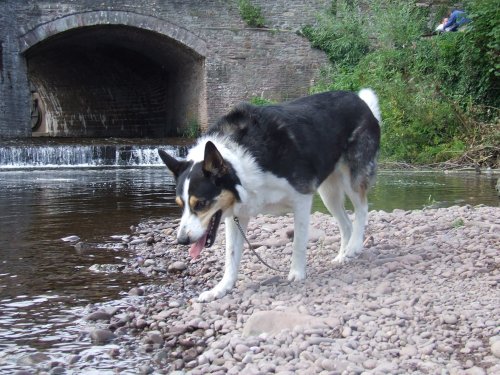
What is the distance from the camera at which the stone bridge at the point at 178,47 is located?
67.9 feet

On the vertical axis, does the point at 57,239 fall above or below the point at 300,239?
below

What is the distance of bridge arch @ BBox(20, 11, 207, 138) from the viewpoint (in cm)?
2128

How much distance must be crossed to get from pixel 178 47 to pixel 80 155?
637 centimetres

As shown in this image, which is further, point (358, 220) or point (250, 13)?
point (250, 13)

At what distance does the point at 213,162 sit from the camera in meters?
4.07

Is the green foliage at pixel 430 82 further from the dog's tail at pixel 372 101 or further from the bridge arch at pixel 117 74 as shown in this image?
the dog's tail at pixel 372 101

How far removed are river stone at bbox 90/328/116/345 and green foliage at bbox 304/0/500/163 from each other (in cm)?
1113

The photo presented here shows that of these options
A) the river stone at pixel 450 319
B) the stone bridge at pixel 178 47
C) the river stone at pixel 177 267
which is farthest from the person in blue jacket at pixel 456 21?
the river stone at pixel 450 319

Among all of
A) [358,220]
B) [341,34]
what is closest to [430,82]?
[341,34]

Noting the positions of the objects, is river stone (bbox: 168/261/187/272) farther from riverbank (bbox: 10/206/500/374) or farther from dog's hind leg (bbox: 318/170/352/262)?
dog's hind leg (bbox: 318/170/352/262)

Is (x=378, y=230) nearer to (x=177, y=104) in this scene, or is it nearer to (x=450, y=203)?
(x=450, y=203)

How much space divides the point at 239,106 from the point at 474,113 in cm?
1141

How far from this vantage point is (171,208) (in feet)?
31.0

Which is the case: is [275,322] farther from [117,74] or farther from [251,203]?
[117,74]
